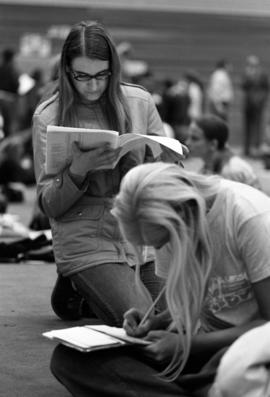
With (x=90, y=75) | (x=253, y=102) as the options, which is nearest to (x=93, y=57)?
(x=90, y=75)

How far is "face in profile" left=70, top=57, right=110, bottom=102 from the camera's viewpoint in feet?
14.0

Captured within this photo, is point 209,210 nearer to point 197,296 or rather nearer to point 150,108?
point 197,296

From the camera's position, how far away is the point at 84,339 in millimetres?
3367

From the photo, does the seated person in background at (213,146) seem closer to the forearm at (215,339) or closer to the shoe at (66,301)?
the shoe at (66,301)

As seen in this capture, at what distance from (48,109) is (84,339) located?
139 cm

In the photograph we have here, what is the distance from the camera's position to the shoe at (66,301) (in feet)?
16.4

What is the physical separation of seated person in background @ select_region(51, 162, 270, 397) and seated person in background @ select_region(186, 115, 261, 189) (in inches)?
122

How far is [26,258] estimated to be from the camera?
7012 mm

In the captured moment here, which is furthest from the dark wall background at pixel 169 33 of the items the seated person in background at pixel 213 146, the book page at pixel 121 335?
the book page at pixel 121 335

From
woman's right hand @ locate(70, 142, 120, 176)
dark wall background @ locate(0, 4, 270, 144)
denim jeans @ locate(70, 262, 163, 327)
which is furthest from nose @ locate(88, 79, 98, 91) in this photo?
dark wall background @ locate(0, 4, 270, 144)

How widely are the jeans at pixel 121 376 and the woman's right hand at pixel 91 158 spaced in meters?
0.94

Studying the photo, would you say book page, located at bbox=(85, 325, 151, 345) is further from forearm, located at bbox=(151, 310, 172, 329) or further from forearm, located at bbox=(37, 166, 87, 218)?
forearm, located at bbox=(37, 166, 87, 218)

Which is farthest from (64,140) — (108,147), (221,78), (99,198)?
(221,78)

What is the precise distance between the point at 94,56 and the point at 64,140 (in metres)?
0.39
